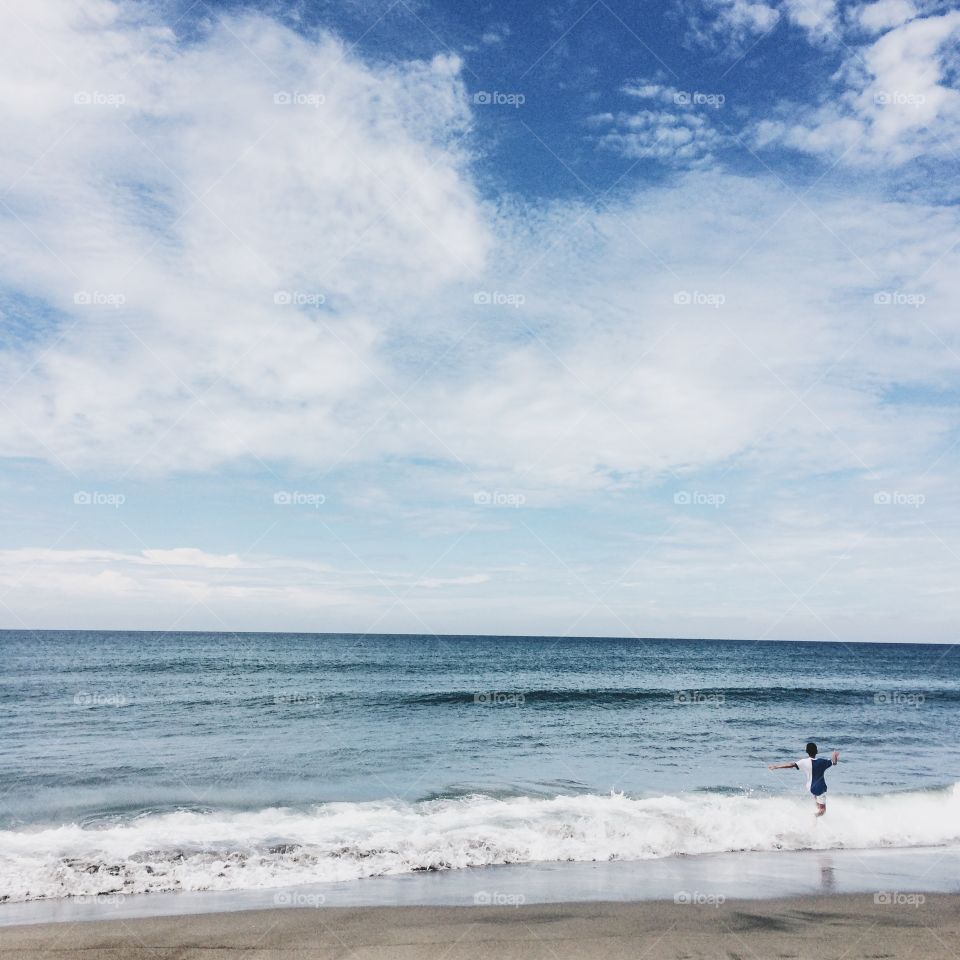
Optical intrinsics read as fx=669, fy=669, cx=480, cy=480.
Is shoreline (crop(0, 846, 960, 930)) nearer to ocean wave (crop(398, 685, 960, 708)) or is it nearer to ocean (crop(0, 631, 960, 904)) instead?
ocean (crop(0, 631, 960, 904))

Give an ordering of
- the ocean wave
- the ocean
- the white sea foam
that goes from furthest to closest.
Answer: the ocean wave, the ocean, the white sea foam

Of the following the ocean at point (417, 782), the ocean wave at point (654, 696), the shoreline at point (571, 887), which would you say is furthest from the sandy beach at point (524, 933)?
the ocean wave at point (654, 696)

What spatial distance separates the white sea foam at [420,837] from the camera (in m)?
10.0

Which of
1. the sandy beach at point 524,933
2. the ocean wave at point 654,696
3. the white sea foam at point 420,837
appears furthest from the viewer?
the ocean wave at point 654,696

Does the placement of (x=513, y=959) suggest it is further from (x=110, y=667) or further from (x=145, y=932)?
(x=110, y=667)

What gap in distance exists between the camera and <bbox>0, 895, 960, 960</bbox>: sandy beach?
24.5 feet

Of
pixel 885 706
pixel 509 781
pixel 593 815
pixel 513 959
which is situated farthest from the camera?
pixel 885 706

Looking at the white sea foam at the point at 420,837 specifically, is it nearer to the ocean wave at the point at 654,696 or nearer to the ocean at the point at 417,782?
the ocean at the point at 417,782

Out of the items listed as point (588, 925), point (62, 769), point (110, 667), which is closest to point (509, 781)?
point (588, 925)

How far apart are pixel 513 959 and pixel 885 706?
35397 millimetres

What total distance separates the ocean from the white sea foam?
0.16 ft

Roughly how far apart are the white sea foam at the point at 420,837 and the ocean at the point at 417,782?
0.16 feet

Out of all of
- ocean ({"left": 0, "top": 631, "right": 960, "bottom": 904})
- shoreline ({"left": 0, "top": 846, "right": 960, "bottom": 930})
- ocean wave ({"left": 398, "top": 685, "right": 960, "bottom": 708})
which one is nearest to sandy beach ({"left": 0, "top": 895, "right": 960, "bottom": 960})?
shoreline ({"left": 0, "top": 846, "right": 960, "bottom": 930})

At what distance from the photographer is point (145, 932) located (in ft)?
26.0
